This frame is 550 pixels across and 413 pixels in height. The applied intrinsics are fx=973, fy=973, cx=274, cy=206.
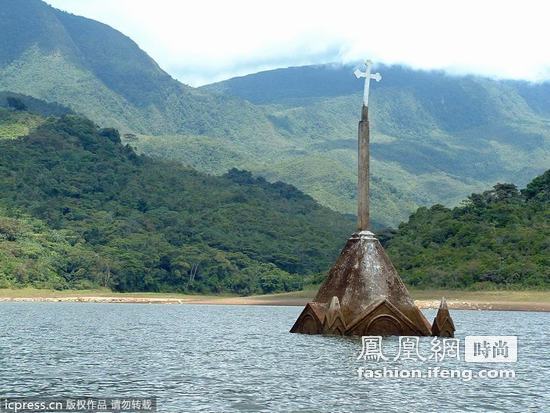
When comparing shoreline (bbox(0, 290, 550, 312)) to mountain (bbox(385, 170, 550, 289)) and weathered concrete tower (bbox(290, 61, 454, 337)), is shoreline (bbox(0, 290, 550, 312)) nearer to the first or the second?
mountain (bbox(385, 170, 550, 289))

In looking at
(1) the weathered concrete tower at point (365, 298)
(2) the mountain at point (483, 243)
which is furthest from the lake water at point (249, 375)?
(2) the mountain at point (483, 243)

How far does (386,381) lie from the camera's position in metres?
46.7

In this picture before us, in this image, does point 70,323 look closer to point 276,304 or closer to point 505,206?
point 276,304

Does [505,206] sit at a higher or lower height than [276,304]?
higher

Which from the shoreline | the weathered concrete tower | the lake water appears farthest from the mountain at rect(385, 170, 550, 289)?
the weathered concrete tower

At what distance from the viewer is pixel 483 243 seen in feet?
523

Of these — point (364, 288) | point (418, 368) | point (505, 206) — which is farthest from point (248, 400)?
point (505, 206)

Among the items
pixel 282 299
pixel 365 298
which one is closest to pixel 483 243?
pixel 282 299

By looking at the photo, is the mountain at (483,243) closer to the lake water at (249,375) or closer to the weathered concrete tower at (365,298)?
the lake water at (249,375)

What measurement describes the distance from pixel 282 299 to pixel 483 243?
44.4m

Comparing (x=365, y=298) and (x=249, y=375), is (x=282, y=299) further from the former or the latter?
(x=249, y=375)

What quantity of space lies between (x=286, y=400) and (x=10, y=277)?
157557 millimetres

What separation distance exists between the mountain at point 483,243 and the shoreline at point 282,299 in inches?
98.9

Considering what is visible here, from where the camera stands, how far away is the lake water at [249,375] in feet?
131
